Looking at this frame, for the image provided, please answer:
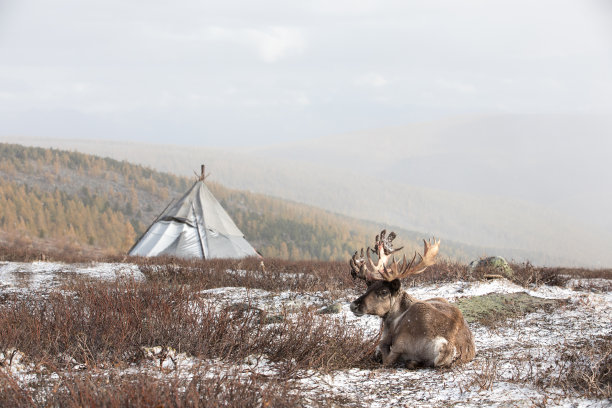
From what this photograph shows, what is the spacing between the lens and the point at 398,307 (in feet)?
17.0

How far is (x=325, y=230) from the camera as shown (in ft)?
A: 222

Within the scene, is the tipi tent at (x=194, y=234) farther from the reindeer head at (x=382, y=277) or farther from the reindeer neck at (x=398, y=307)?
the reindeer neck at (x=398, y=307)

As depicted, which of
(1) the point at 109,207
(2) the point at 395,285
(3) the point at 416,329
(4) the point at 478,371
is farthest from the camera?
(1) the point at 109,207

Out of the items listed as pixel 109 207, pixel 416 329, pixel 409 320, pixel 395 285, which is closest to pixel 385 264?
pixel 395 285

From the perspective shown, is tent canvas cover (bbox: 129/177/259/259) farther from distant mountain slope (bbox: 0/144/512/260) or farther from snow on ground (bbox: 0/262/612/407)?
distant mountain slope (bbox: 0/144/512/260)

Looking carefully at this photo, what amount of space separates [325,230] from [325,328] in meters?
63.0

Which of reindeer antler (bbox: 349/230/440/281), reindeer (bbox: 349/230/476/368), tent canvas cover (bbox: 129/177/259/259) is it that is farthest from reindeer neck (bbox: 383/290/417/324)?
tent canvas cover (bbox: 129/177/259/259)

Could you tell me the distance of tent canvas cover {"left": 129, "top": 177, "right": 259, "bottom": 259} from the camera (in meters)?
17.9

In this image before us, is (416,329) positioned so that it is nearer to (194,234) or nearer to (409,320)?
(409,320)

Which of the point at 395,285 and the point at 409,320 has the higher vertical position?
the point at 395,285

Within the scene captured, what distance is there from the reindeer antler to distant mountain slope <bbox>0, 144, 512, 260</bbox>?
30.2m

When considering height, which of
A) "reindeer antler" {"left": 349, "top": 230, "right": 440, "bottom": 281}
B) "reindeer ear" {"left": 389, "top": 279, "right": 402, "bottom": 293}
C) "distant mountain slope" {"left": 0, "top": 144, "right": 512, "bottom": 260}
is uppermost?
"reindeer antler" {"left": 349, "top": 230, "right": 440, "bottom": 281}

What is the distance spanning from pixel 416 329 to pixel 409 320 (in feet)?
0.41

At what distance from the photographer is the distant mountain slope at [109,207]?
40969 millimetres
